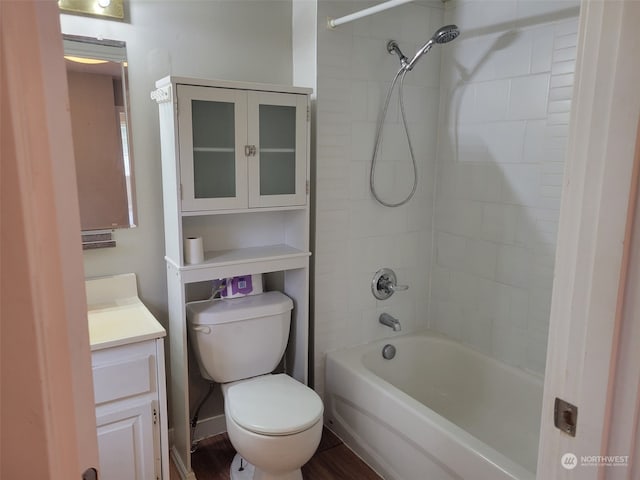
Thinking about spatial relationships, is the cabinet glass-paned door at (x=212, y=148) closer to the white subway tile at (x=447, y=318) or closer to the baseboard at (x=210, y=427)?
the baseboard at (x=210, y=427)

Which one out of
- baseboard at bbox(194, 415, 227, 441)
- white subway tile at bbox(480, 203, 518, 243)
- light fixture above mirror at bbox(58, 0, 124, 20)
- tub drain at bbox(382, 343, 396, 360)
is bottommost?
baseboard at bbox(194, 415, 227, 441)

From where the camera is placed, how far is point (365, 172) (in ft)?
8.06

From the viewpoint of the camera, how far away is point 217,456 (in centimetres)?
233

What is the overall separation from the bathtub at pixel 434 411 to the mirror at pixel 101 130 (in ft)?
4.26

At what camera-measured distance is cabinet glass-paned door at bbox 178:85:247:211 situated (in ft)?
6.41

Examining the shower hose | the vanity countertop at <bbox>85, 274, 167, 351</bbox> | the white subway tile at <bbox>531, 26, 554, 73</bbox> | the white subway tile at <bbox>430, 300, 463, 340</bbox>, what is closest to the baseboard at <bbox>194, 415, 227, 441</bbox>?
the vanity countertop at <bbox>85, 274, 167, 351</bbox>

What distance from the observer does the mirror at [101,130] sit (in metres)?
1.93

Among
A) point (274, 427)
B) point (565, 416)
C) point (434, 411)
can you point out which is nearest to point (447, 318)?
point (434, 411)

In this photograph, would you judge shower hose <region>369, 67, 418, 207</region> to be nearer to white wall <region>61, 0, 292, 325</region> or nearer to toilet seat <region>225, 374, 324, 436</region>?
white wall <region>61, 0, 292, 325</region>

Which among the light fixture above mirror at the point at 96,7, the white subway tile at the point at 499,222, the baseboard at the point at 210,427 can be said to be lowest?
the baseboard at the point at 210,427

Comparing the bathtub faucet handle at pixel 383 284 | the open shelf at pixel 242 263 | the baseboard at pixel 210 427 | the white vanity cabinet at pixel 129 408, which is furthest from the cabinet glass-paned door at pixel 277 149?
the baseboard at pixel 210 427

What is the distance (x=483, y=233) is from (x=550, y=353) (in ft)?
5.30

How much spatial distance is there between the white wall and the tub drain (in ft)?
3.71

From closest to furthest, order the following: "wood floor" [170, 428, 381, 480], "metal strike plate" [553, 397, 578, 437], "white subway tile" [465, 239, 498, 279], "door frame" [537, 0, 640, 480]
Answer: "door frame" [537, 0, 640, 480] < "metal strike plate" [553, 397, 578, 437] < "wood floor" [170, 428, 381, 480] < "white subway tile" [465, 239, 498, 279]
